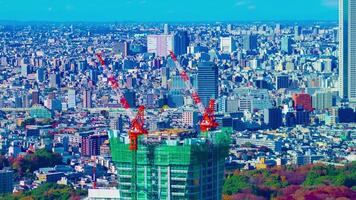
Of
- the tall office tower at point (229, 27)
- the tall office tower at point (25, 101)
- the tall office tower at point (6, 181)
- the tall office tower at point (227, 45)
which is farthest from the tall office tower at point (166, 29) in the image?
the tall office tower at point (6, 181)

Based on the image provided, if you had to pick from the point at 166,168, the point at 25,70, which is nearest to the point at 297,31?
the point at 25,70

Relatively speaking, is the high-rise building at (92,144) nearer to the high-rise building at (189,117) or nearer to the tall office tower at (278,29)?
the high-rise building at (189,117)

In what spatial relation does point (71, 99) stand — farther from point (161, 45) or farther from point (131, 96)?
point (161, 45)

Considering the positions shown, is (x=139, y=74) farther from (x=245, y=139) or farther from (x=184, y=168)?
(x=184, y=168)

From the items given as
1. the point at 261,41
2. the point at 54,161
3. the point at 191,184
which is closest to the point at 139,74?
the point at 261,41

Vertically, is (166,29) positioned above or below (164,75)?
above
